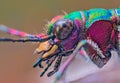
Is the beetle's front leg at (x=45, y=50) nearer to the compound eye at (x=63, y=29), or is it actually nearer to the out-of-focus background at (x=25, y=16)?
the compound eye at (x=63, y=29)

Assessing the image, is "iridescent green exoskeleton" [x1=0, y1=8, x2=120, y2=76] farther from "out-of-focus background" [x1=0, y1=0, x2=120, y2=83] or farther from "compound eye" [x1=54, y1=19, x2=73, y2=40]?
"out-of-focus background" [x1=0, y1=0, x2=120, y2=83]

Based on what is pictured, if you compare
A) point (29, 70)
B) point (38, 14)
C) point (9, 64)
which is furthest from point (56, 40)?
point (38, 14)

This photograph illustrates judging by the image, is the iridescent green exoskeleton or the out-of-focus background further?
the out-of-focus background

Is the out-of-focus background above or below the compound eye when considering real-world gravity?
above

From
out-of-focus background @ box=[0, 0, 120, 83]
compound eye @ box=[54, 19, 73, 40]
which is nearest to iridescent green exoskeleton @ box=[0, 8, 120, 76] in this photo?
compound eye @ box=[54, 19, 73, 40]

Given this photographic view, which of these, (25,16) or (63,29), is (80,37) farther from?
(25,16)

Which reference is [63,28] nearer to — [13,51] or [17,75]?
[17,75]
